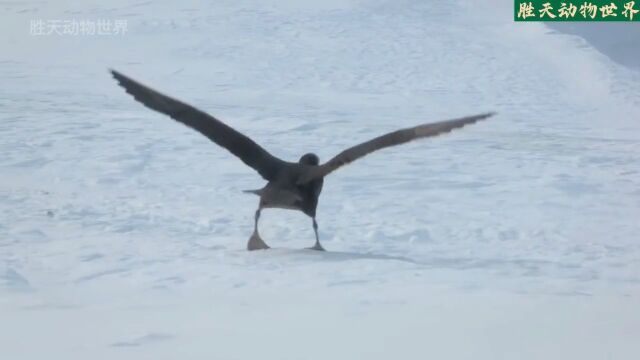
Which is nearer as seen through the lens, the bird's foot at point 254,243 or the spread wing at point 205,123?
the spread wing at point 205,123

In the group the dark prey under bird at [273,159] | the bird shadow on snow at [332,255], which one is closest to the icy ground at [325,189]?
the bird shadow on snow at [332,255]

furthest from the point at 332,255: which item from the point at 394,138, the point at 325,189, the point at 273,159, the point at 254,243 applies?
Result: the point at 325,189

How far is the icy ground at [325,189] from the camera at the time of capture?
3404 millimetres

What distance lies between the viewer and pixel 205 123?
12.4 feet

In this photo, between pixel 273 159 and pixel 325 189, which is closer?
pixel 273 159

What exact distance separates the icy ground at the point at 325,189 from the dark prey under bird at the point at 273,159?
0.24m

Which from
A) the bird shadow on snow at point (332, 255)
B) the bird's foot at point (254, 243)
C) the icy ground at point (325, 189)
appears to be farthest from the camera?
the bird's foot at point (254, 243)

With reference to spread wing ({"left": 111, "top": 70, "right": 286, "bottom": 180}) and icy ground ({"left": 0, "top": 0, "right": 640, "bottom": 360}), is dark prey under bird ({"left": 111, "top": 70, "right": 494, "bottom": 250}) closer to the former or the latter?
spread wing ({"left": 111, "top": 70, "right": 286, "bottom": 180})

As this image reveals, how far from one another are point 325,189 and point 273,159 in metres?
1.69

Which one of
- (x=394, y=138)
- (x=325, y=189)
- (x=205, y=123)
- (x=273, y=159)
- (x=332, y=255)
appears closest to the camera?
(x=394, y=138)

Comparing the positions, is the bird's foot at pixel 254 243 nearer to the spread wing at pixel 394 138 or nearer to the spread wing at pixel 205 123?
the spread wing at pixel 205 123

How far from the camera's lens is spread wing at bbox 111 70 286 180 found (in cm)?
373

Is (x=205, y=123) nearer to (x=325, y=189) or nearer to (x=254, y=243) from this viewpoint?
(x=254, y=243)

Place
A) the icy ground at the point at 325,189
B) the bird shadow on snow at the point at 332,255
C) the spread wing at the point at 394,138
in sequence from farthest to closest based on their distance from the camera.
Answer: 1. the bird shadow on snow at the point at 332,255
2. the spread wing at the point at 394,138
3. the icy ground at the point at 325,189
